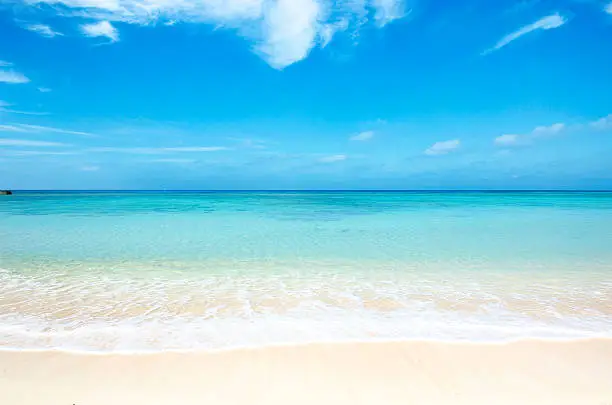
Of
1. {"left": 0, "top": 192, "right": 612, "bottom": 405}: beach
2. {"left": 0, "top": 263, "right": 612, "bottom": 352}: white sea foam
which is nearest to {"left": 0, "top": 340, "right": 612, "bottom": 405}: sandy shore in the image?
{"left": 0, "top": 192, "right": 612, "bottom": 405}: beach

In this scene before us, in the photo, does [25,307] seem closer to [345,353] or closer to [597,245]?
[345,353]

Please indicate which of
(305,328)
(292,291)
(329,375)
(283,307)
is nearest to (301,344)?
(305,328)

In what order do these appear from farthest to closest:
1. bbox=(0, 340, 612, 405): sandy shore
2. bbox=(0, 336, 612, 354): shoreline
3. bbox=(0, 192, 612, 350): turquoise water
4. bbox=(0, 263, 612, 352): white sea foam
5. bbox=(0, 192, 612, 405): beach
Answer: bbox=(0, 192, 612, 350): turquoise water, bbox=(0, 263, 612, 352): white sea foam, bbox=(0, 336, 612, 354): shoreline, bbox=(0, 192, 612, 405): beach, bbox=(0, 340, 612, 405): sandy shore

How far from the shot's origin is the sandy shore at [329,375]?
3020 millimetres

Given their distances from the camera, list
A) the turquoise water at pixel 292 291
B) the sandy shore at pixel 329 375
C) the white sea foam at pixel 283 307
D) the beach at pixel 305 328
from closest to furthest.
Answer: the sandy shore at pixel 329 375 < the beach at pixel 305 328 < the white sea foam at pixel 283 307 < the turquoise water at pixel 292 291

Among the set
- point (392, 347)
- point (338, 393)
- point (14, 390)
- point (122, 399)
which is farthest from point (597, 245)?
point (14, 390)

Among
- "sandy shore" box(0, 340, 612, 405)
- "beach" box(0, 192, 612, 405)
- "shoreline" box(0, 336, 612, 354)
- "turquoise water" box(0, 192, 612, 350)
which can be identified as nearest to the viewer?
"sandy shore" box(0, 340, 612, 405)

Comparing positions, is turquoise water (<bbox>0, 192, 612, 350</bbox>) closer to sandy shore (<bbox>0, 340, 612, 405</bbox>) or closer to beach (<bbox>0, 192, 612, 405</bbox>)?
beach (<bbox>0, 192, 612, 405</bbox>)

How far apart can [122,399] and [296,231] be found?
36.1 ft

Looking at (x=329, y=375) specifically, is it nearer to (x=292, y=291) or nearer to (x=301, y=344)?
(x=301, y=344)

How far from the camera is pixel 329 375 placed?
3365 millimetres

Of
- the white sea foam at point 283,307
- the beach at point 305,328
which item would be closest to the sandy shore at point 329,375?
the beach at point 305,328

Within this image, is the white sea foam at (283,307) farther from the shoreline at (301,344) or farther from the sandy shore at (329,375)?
the sandy shore at (329,375)

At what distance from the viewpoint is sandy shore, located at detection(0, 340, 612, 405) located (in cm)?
302
